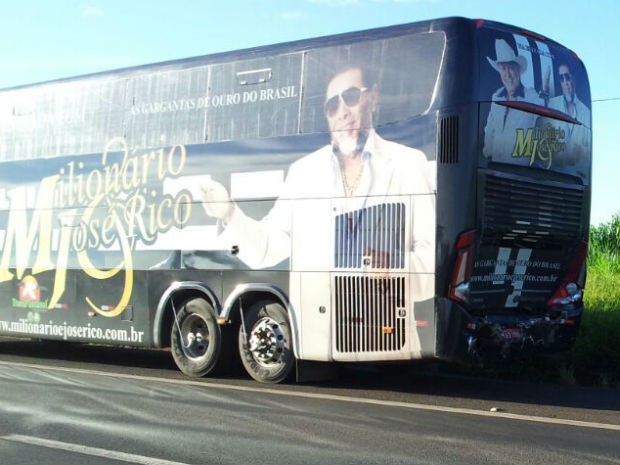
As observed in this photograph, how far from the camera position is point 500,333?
10680 millimetres

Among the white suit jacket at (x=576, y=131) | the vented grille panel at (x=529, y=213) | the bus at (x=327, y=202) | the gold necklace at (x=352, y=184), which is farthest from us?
the white suit jacket at (x=576, y=131)

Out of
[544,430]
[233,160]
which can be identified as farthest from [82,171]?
[544,430]

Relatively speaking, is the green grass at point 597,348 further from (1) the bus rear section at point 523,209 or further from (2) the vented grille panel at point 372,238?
(2) the vented grille panel at point 372,238

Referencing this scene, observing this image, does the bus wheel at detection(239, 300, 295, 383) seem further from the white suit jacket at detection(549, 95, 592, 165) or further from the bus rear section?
the white suit jacket at detection(549, 95, 592, 165)

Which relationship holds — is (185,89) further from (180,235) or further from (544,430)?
(544,430)

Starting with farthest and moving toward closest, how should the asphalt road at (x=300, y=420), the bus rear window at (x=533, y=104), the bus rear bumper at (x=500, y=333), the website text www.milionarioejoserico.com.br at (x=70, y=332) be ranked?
the website text www.milionarioejoserico.com.br at (x=70, y=332) → the bus rear window at (x=533, y=104) → the bus rear bumper at (x=500, y=333) → the asphalt road at (x=300, y=420)

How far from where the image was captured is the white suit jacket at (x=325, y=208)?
33.7 feet

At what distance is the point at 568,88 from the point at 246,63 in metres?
3.93

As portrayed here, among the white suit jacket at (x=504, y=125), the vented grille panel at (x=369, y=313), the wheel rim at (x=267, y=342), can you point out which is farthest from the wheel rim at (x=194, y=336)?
the white suit jacket at (x=504, y=125)

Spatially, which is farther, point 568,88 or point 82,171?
point 82,171

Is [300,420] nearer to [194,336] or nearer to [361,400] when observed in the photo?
[361,400]

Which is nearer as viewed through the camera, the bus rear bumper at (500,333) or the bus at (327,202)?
the bus rear bumper at (500,333)

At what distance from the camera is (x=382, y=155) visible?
10672 millimetres

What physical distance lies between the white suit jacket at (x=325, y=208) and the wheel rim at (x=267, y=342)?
0.74 meters
